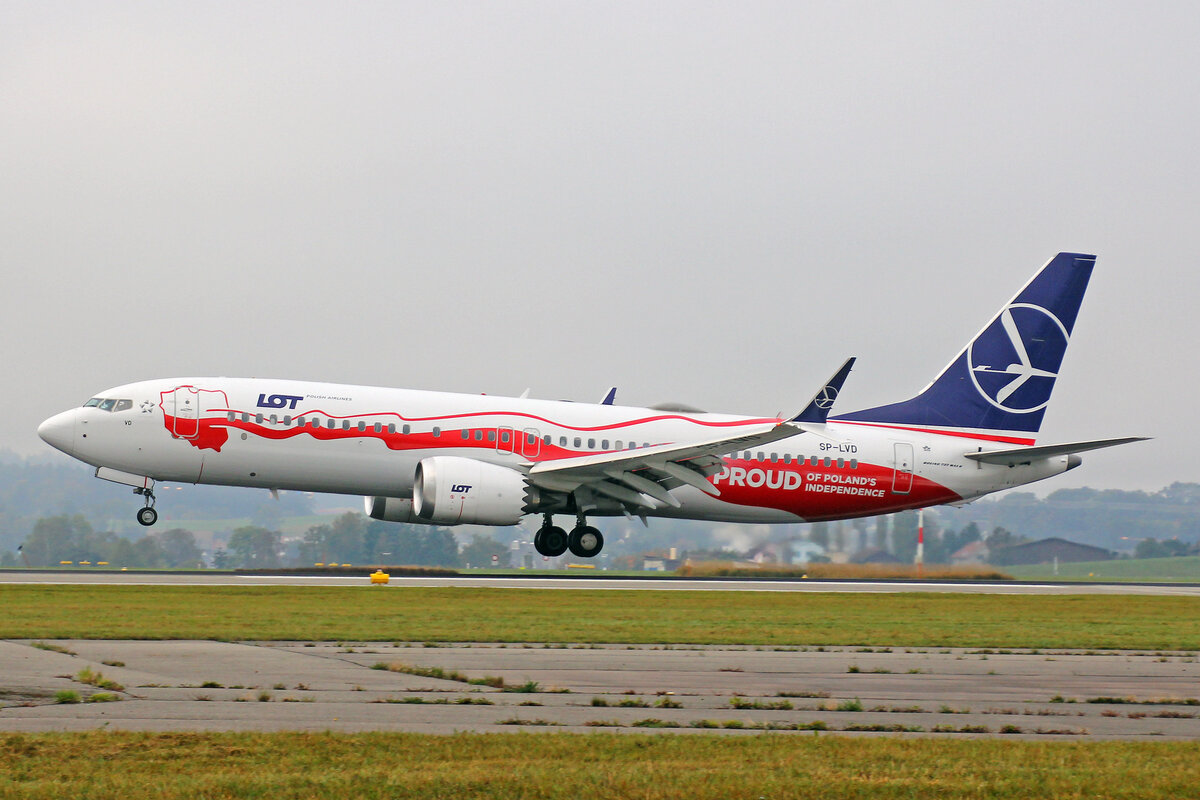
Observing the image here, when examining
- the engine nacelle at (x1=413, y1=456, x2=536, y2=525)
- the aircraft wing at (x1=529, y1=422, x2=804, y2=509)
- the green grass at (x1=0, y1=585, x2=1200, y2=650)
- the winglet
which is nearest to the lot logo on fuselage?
the engine nacelle at (x1=413, y1=456, x2=536, y2=525)

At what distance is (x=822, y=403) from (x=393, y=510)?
42.2 feet

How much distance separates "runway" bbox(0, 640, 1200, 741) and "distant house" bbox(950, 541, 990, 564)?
27.5 metres

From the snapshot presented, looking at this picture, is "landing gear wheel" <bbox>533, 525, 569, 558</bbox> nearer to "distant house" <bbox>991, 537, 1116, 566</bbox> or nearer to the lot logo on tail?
the lot logo on tail

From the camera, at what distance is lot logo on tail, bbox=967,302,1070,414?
43094 mm

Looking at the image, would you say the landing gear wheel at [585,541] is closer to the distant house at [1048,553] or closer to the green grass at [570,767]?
the distant house at [1048,553]

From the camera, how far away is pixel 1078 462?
41.5m

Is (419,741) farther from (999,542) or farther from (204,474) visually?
(999,542)

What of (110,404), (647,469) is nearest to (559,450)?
(647,469)

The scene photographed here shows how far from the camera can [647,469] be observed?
36.3 metres

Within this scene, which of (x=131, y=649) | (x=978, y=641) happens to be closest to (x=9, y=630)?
(x=131, y=649)

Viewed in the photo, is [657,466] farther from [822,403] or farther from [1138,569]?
[1138,569]

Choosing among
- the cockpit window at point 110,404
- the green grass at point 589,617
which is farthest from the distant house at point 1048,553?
the cockpit window at point 110,404

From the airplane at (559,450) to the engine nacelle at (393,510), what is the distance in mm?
45

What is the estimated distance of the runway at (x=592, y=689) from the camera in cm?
1102
